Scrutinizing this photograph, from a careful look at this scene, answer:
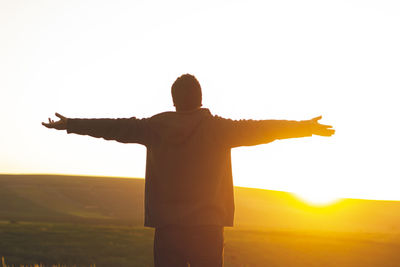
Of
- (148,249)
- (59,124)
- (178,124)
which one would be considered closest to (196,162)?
(178,124)

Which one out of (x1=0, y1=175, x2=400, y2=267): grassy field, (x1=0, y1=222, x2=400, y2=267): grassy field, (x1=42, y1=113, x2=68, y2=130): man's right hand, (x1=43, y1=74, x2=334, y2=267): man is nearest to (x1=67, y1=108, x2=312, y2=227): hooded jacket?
(x1=43, y1=74, x2=334, y2=267): man

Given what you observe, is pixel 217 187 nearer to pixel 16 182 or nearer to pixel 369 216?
pixel 369 216

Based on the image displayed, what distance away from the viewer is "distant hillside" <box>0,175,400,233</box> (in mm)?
63844

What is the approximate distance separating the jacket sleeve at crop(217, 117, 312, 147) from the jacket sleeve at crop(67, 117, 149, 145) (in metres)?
0.64

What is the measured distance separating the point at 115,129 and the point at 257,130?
117cm

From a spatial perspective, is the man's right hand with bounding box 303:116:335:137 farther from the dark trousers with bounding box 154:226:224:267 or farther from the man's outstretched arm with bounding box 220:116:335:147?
the dark trousers with bounding box 154:226:224:267

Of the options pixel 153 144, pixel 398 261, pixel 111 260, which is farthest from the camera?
pixel 398 261

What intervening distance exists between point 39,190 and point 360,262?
62411 mm

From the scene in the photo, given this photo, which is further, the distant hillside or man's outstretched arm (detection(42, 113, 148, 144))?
the distant hillside

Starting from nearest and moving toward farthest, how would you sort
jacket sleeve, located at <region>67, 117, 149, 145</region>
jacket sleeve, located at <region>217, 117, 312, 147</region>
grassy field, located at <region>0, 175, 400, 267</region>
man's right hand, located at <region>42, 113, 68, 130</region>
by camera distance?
jacket sleeve, located at <region>217, 117, 312, 147</region>
jacket sleeve, located at <region>67, 117, 149, 145</region>
man's right hand, located at <region>42, 113, 68, 130</region>
grassy field, located at <region>0, 175, 400, 267</region>

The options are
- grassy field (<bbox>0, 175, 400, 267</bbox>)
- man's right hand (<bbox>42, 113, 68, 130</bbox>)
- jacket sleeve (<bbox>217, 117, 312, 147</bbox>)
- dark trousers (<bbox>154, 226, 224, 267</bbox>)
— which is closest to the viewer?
dark trousers (<bbox>154, 226, 224, 267</bbox>)

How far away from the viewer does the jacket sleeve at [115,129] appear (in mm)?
4340

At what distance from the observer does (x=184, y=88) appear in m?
4.21

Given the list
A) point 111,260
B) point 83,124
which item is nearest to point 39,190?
point 111,260
